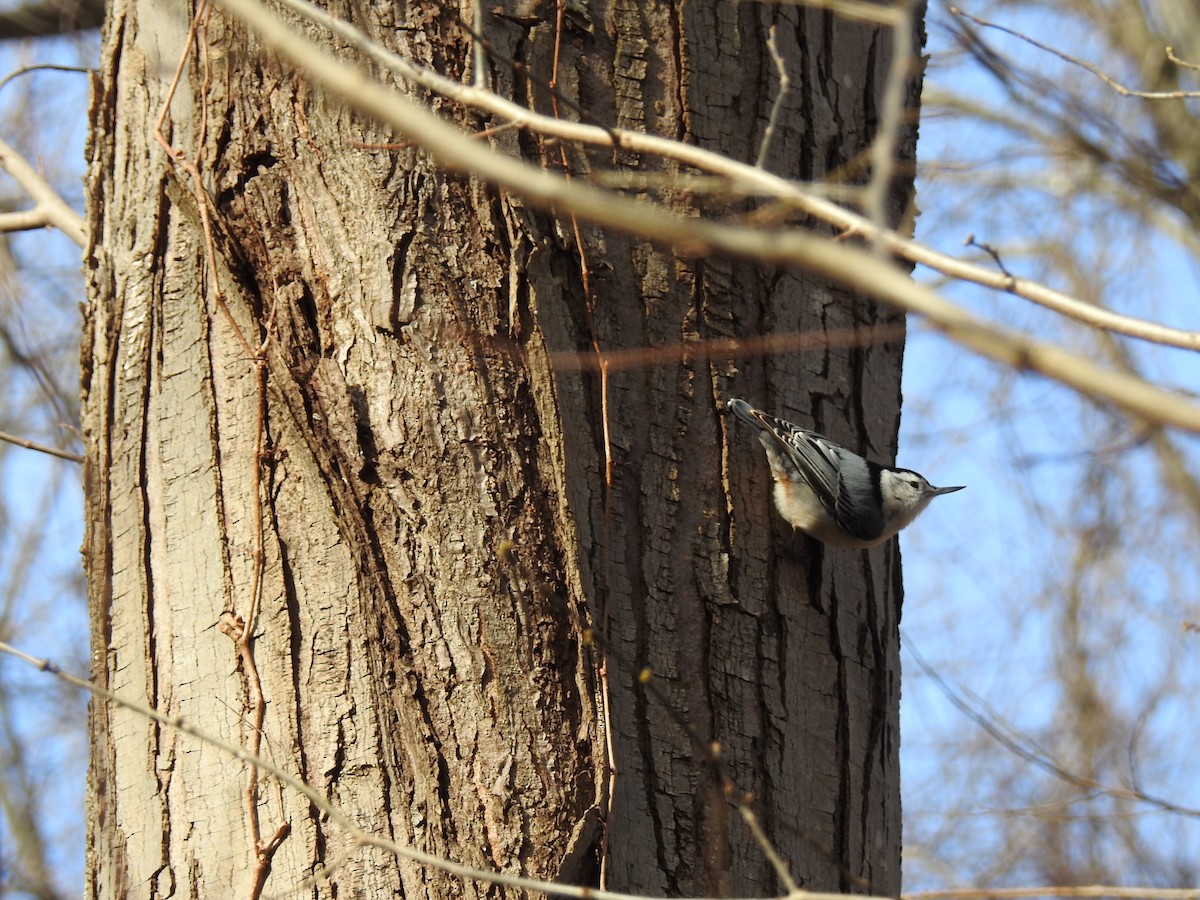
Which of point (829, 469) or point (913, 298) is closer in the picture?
point (913, 298)

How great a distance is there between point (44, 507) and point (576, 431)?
5.62 meters

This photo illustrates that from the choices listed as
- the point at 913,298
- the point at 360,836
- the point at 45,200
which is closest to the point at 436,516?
the point at 360,836

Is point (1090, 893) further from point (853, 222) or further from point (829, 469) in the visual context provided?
point (853, 222)

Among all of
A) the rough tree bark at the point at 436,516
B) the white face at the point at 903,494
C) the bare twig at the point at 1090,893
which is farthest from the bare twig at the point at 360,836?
the white face at the point at 903,494

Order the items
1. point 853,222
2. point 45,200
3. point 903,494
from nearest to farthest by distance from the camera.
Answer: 1. point 853,222
2. point 45,200
3. point 903,494

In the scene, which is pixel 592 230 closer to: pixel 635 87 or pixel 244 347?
pixel 635 87

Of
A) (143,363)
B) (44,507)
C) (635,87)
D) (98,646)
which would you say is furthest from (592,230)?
(44,507)

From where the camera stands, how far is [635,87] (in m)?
2.00

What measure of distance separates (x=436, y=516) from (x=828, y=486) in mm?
1067

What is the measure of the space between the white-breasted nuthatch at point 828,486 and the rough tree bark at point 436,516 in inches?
1.7

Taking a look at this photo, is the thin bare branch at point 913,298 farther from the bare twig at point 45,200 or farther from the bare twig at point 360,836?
the bare twig at point 45,200

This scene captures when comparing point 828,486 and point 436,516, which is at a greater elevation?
point 828,486

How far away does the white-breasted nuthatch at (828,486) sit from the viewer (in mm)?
2041

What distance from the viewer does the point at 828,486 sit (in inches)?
98.6
